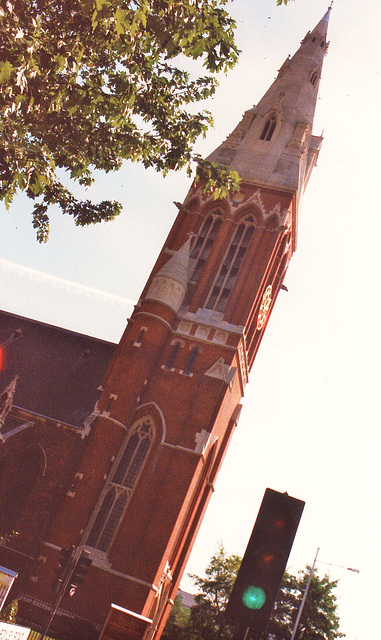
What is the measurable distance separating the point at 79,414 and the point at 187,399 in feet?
17.7

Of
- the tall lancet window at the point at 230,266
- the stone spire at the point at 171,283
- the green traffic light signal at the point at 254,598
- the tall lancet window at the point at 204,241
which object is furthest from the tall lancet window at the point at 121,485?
the green traffic light signal at the point at 254,598

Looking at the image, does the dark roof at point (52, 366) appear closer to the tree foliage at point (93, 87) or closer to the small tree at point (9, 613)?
the small tree at point (9, 613)

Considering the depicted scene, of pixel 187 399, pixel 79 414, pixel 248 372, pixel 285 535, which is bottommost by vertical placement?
pixel 285 535

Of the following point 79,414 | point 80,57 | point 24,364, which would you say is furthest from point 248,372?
point 80,57

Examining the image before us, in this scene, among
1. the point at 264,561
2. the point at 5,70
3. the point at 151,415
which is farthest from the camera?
the point at 151,415

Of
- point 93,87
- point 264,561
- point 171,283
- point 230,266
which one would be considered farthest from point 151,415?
point 93,87

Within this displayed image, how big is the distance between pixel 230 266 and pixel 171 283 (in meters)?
3.43

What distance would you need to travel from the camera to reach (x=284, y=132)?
3562cm

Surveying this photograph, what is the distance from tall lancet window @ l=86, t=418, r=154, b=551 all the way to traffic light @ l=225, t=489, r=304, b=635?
9792 mm

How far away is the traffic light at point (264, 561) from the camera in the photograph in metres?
14.9

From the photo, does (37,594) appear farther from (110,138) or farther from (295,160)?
(295,160)

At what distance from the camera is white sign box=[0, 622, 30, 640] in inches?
542

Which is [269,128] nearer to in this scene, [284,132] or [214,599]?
[284,132]

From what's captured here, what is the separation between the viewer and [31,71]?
1047cm
